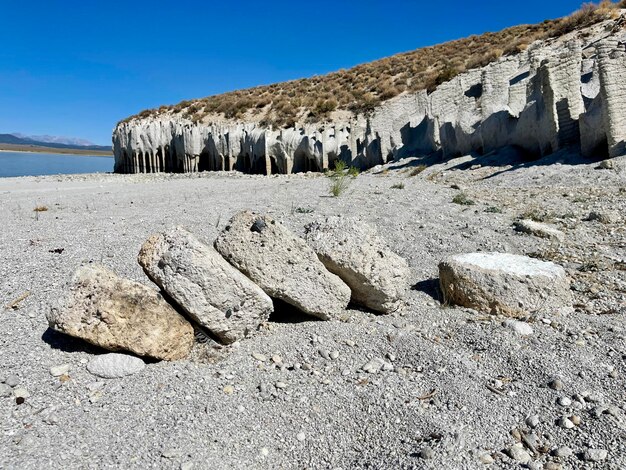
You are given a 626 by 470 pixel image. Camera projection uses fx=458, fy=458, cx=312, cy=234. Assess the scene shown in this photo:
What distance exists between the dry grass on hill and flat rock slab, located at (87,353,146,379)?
2368 cm

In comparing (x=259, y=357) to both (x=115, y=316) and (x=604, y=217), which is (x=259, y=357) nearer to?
(x=115, y=316)

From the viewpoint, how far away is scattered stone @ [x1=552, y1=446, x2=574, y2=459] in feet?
6.41

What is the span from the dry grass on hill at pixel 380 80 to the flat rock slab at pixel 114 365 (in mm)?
23682

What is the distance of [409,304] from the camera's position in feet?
12.0

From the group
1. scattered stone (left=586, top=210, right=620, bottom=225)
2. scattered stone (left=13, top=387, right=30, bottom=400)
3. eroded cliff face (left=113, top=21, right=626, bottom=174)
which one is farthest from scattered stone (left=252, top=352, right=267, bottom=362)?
eroded cliff face (left=113, top=21, right=626, bottom=174)

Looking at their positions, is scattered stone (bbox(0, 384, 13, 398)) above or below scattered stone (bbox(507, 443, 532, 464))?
above

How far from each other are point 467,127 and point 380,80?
1971cm

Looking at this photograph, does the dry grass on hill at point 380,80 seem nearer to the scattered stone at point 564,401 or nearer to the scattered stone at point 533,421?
the scattered stone at point 564,401

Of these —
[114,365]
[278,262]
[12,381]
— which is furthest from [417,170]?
[12,381]

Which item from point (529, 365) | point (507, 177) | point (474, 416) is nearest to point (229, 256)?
point (474, 416)

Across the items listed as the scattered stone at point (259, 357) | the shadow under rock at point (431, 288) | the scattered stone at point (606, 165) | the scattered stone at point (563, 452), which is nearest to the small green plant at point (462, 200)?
the scattered stone at point (606, 165)

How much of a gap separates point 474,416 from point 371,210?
15.7 feet

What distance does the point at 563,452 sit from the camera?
1965 mm

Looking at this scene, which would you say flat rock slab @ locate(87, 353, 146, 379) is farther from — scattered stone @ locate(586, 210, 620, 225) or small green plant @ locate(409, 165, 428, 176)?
small green plant @ locate(409, 165, 428, 176)
